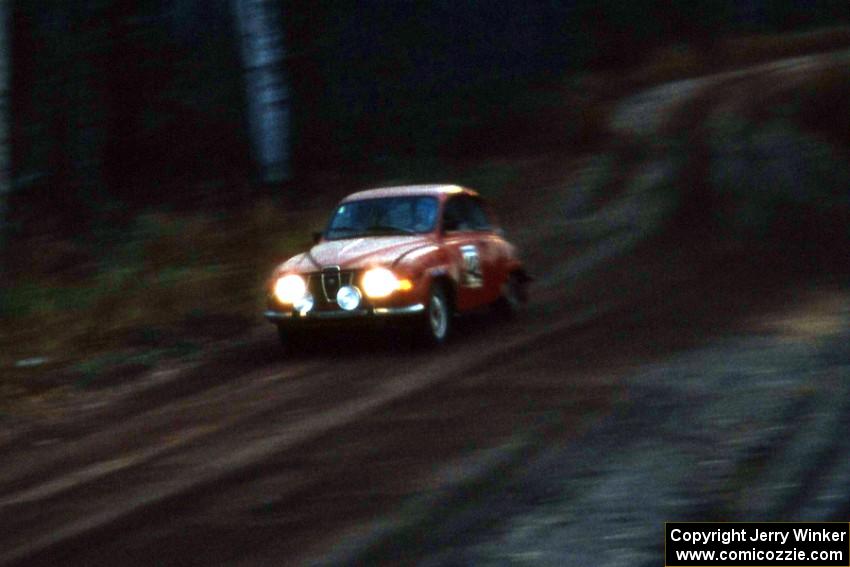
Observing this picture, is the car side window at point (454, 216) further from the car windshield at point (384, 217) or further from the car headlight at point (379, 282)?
the car headlight at point (379, 282)

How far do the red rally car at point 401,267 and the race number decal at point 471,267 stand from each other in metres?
0.01

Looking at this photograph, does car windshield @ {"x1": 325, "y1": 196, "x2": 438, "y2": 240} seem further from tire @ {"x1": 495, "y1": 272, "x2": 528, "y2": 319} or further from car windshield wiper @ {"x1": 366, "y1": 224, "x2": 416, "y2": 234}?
tire @ {"x1": 495, "y1": 272, "x2": 528, "y2": 319}

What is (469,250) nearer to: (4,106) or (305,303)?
(305,303)

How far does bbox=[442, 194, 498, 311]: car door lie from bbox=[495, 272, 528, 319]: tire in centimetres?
33

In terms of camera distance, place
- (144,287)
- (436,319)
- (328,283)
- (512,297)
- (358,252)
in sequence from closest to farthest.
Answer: (328,283), (358,252), (436,319), (512,297), (144,287)

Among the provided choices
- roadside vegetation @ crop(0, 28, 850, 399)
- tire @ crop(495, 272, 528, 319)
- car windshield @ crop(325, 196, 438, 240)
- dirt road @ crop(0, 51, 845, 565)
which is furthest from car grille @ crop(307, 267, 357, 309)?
tire @ crop(495, 272, 528, 319)

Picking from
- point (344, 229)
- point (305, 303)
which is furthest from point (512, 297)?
point (305, 303)

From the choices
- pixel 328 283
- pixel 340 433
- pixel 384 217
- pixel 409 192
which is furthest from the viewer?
pixel 409 192

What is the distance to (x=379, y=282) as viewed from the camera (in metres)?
11.5

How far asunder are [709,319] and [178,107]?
1488 centimetres

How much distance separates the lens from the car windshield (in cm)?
1262

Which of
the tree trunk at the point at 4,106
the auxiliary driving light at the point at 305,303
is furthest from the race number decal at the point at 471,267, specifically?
the tree trunk at the point at 4,106

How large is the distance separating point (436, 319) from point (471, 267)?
95 centimetres

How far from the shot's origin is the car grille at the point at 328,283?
37.9 feet
